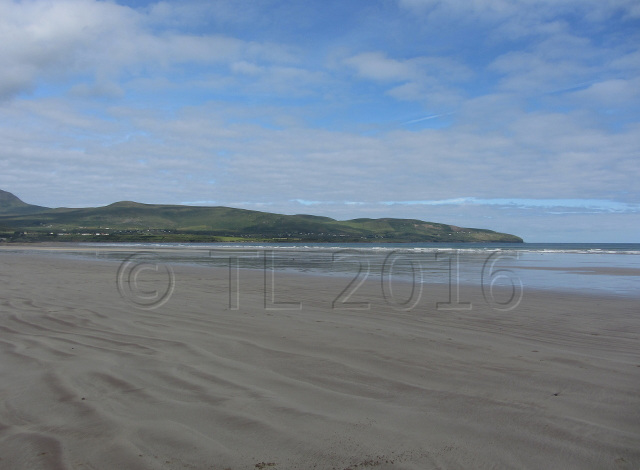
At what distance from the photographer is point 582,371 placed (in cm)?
515

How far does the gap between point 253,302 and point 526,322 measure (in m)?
6.01

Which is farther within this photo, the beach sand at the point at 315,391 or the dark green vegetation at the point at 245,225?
the dark green vegetation at the point at 245,225

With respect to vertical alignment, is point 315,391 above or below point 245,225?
below

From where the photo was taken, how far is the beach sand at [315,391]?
314 centimetres

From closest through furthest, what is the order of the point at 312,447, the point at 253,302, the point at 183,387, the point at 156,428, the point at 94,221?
the point at 312,447
the point at 156,428
the point at 183,387
the point at 253,302
the point at 94,221

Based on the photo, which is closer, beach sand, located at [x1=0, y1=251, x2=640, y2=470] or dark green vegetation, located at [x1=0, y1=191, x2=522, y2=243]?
beach sand, located at [x1=0, y1=251, x2=640, y2=470]

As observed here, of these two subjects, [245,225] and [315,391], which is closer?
[315,391]

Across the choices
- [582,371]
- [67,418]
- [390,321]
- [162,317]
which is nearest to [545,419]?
[582,371]

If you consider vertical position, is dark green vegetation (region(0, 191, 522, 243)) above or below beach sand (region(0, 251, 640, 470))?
above

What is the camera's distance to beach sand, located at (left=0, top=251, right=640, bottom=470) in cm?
314

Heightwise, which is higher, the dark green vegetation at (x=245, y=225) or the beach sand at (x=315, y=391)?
the dark green vegetation at (x=245, y=225)

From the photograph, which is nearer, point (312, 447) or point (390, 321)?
point (312, 447)

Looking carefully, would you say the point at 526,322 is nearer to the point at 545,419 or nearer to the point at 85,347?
the point at 545,419

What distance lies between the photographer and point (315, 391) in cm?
438
